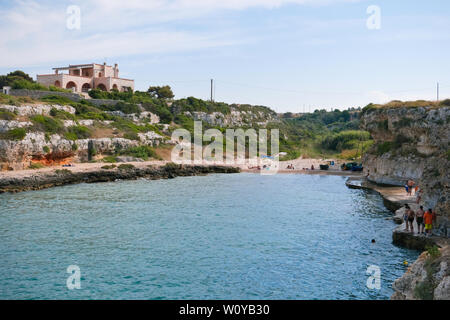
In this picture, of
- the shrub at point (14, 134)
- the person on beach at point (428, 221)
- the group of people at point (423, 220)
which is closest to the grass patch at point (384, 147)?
the group of people at point (423, 220)

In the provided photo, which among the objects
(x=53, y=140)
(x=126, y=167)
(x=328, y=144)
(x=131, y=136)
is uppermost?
(x=131, y=136)

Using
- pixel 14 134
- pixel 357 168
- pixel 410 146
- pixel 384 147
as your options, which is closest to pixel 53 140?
pixel 14 134

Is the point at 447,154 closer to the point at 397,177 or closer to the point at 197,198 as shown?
the point at 397,177

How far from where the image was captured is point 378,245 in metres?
17.6

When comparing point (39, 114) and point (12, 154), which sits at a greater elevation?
point (39, 114)

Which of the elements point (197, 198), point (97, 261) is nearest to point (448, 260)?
point (97, 261)

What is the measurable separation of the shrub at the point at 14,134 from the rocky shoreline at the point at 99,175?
5.37m

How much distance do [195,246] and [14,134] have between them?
29122 millimetres

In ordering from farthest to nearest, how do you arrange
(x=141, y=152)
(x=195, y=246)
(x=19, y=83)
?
(x=19, y=83) → (x=141, y=152) → (x=195, y=246)

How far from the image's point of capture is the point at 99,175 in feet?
134

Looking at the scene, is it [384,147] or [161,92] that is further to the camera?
[161,92]

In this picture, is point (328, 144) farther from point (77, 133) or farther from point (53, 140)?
point (53, 140)

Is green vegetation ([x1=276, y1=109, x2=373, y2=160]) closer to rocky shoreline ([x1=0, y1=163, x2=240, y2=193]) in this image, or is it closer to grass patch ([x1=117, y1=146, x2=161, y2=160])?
rocky shoreline ([x1=0, y1=163, x2=240, y2=193])

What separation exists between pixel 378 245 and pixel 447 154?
4.91 m
